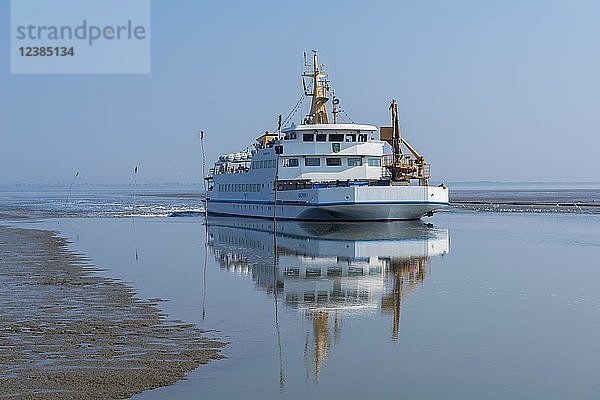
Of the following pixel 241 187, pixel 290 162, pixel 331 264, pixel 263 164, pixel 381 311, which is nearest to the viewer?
pixel 381 311

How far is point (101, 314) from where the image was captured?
15055mm

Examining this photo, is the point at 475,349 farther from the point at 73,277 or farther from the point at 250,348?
the point at 73,277

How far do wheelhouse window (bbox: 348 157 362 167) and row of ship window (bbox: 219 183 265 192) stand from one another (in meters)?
6.78

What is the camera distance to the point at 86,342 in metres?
12.3

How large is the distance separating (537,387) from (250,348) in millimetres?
4358

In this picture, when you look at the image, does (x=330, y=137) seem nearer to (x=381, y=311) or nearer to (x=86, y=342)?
(x=381, y=311)

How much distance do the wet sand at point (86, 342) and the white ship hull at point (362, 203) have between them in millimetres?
21901

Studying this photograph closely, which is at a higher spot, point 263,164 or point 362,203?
point 263,164

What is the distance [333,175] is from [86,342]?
33.0 m

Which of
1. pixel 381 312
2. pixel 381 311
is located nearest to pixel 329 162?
pixel 381 311

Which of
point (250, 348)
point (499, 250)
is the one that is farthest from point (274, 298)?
point (499, 250)

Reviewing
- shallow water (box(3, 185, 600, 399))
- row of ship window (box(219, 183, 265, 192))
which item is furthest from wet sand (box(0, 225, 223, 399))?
row of ship window (box(219, 183, 265, 192))

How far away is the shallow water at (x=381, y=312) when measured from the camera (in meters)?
10.3

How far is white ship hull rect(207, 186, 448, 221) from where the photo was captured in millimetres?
41094
